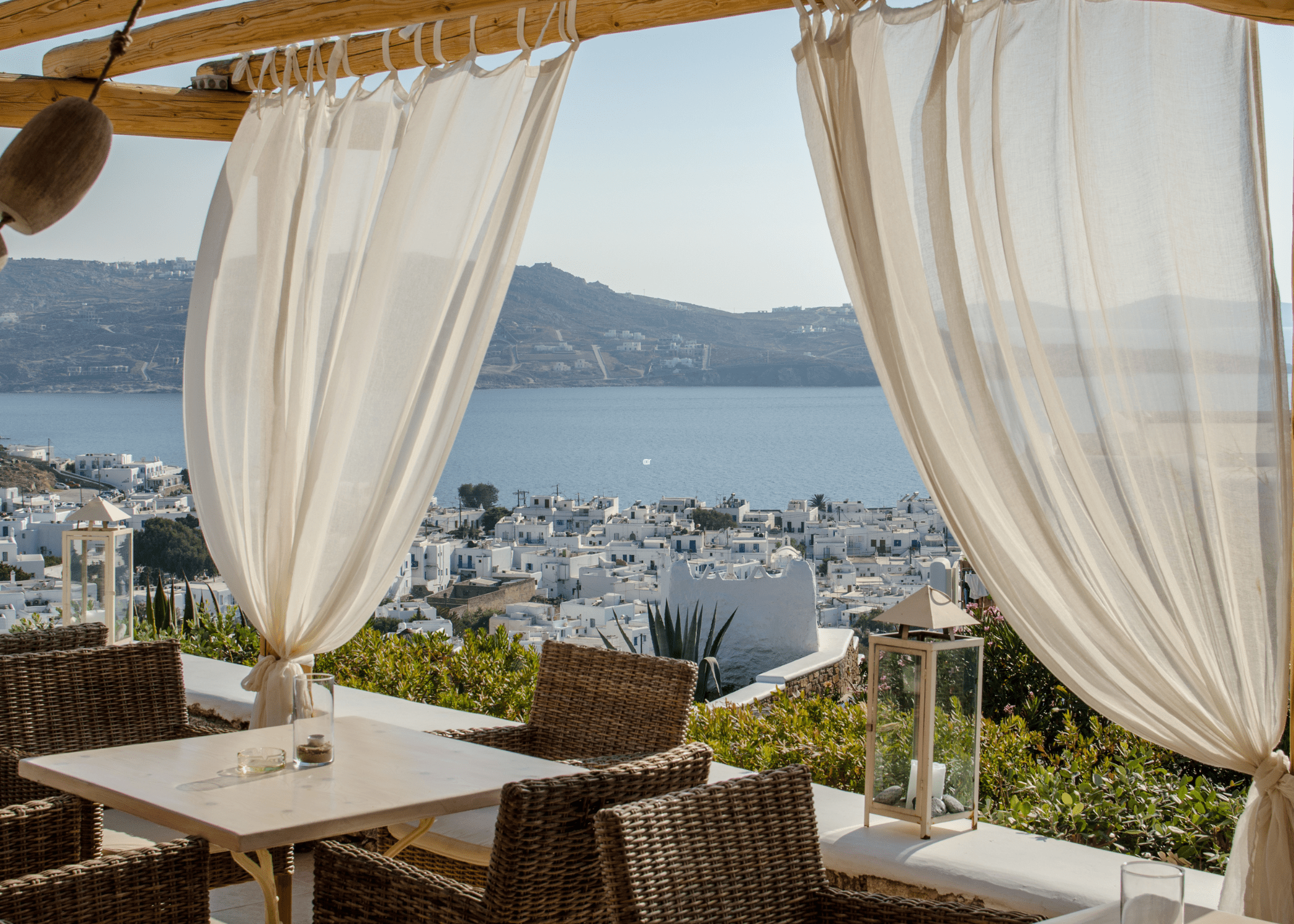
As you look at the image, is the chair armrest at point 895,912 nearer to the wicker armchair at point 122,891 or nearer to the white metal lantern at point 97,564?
the wicker armchair at point 122,891

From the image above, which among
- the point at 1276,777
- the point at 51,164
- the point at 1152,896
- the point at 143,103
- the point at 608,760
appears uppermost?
the point at 143,103

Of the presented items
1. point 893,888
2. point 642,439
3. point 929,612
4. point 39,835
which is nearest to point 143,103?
point 39,835

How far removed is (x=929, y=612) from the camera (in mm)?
2412

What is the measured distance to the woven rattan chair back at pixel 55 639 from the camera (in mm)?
3168

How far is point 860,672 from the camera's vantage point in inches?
164

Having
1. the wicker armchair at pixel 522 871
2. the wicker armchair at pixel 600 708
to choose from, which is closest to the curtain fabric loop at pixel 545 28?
the wicker armchair at pixel 600 708

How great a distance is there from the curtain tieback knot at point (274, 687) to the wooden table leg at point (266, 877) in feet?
4.22

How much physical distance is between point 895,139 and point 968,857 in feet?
4.99

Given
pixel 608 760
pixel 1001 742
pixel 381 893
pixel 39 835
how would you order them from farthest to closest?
1. pixel 1001 742
2. pixel 608 760
3. pixel 39 835
4. pixel 381 893

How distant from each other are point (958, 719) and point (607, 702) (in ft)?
3.12

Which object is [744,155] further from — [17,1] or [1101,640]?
[1101,640]

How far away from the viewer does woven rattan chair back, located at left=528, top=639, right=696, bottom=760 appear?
288cm

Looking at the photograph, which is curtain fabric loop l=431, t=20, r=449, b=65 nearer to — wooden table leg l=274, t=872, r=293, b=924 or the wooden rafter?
the wooden rafter

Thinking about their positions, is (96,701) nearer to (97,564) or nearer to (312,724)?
(312,724)
